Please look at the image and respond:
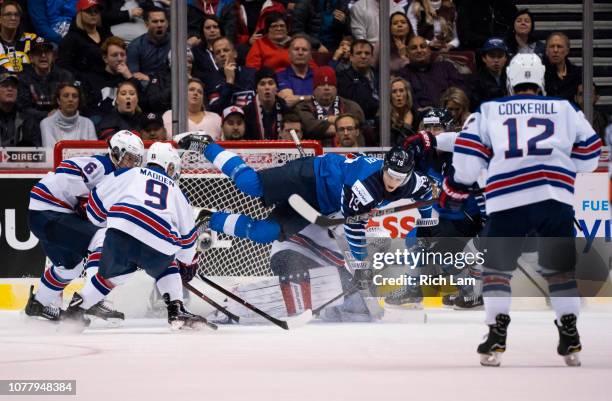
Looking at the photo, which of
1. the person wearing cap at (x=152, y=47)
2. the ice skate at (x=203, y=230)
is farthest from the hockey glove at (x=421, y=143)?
the person wearing cap at (x=152, y=47)

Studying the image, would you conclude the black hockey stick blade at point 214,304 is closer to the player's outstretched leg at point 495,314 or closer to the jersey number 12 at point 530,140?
the player's outstretched leg at point 495,314

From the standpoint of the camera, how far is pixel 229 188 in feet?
24.8

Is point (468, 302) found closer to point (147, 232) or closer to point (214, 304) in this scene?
point (214, 304)

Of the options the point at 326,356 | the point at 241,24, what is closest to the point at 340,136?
the point at 241,24

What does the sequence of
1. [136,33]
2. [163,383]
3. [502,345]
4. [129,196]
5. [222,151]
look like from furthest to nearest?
1. [136,33]
2. [222,151]
3. [129,196]
4. [502,345]
5. [163,383]

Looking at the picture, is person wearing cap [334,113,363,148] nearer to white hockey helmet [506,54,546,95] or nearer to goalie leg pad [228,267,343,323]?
goalie leg pad [228,267,343,323]

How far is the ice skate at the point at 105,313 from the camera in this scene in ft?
20.2

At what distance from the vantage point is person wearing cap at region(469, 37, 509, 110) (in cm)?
809

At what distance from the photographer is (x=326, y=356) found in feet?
15.5

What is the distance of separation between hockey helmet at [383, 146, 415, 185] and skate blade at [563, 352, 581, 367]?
6.11 ft

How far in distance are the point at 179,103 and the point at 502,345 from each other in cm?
372

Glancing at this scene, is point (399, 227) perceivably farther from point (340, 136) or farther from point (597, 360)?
point (597, 360)

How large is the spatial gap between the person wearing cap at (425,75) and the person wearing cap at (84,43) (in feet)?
6.22

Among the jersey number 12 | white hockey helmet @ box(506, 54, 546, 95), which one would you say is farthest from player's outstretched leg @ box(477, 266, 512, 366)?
white hockey helmet @ box(506, 54, 546, 95)
